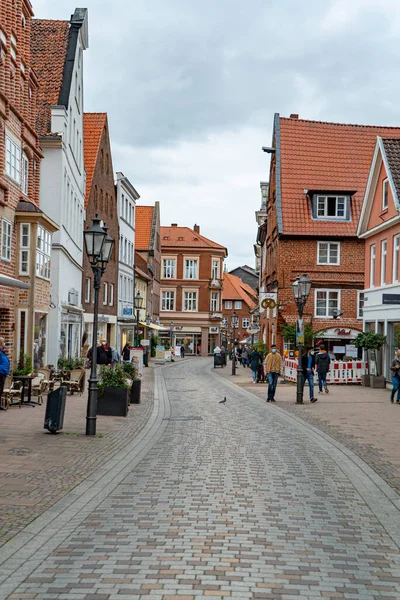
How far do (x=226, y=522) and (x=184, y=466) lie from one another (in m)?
3.43

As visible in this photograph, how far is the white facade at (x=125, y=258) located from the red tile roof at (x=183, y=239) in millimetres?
33373

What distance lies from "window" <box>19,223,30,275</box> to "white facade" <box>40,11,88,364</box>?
6.94 m

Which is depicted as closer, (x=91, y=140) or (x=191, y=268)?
(x=91, y=140)

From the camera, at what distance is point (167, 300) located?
93750 mm

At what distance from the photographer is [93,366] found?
14.4 metres

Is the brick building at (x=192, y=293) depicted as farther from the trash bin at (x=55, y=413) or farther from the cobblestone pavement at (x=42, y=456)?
the trash bin at (x=55, y=413)

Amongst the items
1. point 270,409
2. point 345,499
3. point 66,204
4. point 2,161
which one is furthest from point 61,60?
point 345,499

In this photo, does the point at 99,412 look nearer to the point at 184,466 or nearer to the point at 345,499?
the point at 184,466

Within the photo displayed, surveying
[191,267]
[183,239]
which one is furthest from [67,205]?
[183,239]

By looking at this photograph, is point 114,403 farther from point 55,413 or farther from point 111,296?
point 111,296

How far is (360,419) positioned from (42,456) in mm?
9396

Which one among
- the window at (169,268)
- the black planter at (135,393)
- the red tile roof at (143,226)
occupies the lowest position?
the black planter at (135,393)

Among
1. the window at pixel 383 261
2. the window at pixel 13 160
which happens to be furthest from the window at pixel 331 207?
the window at pixel 13 160

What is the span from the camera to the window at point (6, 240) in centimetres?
2191
